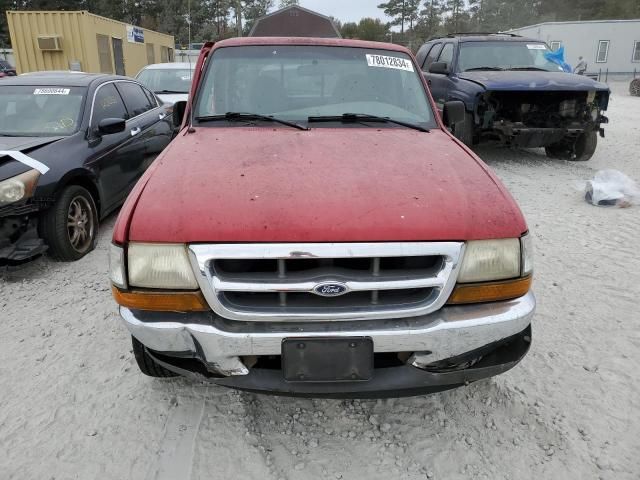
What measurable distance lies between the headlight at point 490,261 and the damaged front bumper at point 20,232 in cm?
343

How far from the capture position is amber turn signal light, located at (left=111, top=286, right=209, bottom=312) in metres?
2.00

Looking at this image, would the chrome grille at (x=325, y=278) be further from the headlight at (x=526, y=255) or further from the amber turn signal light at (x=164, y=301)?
the headlight at (x=526, y=255)

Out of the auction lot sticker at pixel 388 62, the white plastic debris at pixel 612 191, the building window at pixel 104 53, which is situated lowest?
the white plastic debris at pixel 612 191

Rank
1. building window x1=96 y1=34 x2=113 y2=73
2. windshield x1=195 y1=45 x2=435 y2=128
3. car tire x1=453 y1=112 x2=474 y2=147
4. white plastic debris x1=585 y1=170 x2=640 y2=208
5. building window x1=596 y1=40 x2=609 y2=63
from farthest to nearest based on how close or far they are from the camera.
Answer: building window x1=596 y1=40 x2=609 y2=63 < building window x1=96 y1=34 x2=113 y2=73 < car tire x1=453 y1=112 x2=474 y2=147 < white plastic debris x1=585 y1=170 x2=640 y2=208 < windshield x1=195 y1=45 x2=435 y2=128

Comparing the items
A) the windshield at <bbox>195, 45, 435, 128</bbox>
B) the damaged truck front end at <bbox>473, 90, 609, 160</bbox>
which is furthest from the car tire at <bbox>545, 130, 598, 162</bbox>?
the windshield at <bbox>195, 45, 435, 128</bbox>

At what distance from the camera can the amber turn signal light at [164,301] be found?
2.00m

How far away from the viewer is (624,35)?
108ft

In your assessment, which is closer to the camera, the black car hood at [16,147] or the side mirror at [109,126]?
the black car hood at [16,147]

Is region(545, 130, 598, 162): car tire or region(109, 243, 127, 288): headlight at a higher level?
region(109, 243, 127, 288): headlight

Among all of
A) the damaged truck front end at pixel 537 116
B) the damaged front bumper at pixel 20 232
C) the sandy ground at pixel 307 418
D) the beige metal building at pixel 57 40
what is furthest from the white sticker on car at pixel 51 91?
the beige metal building at pixel 57 40

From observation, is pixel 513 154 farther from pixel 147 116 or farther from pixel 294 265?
pixel 294 265

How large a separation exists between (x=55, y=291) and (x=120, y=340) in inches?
42.7

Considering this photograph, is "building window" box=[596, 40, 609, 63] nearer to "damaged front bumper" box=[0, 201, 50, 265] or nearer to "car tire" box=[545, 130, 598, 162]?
"car tire" box=[545, 130, 598, 162]

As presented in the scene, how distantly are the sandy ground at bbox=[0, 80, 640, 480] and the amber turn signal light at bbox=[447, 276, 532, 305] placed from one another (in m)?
0.73
